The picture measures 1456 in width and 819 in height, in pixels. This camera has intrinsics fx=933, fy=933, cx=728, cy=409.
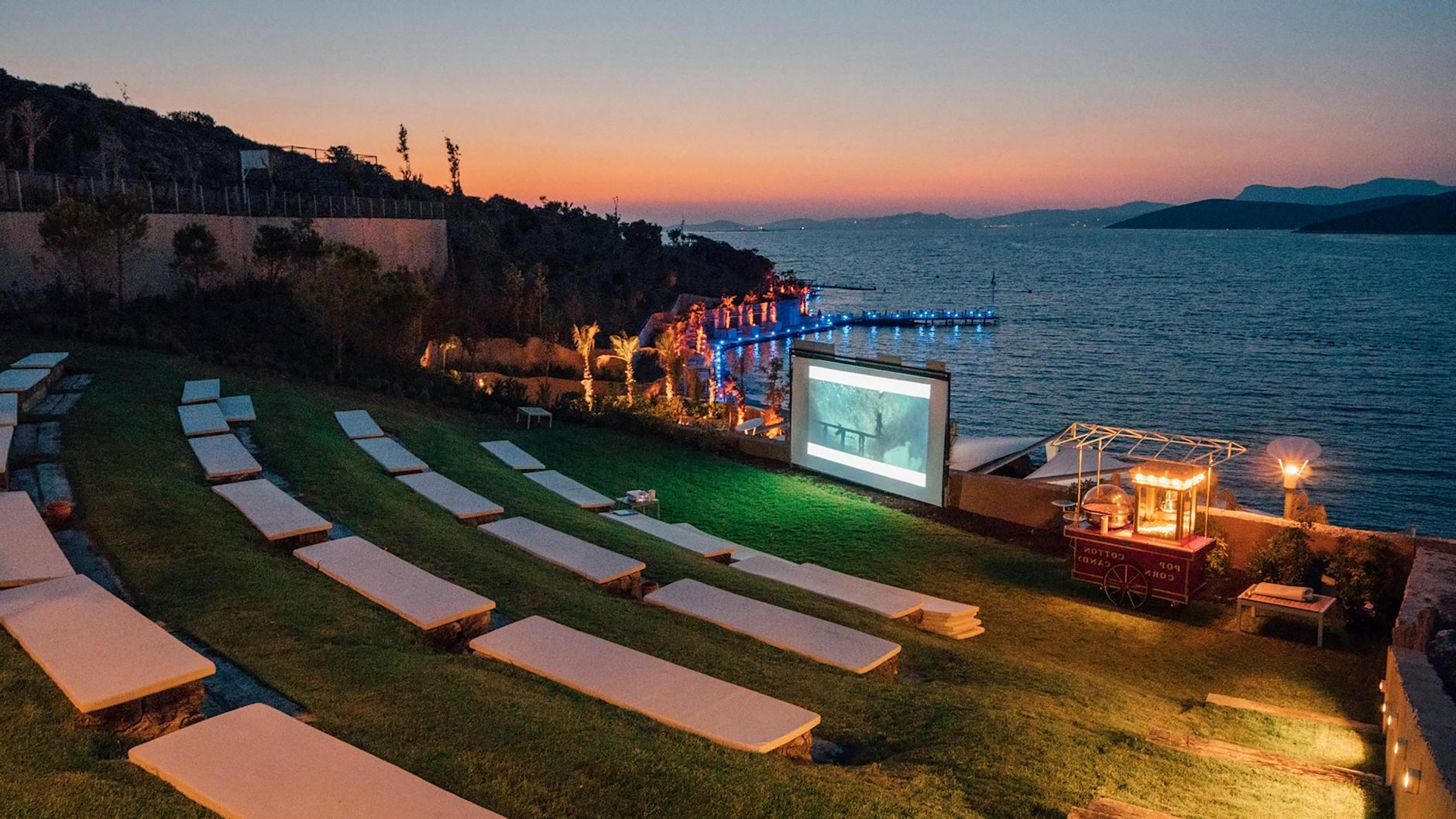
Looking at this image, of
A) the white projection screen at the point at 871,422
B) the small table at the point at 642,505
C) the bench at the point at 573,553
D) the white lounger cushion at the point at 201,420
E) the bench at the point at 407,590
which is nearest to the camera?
the bench at the point at 407,590

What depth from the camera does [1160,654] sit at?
10.4m

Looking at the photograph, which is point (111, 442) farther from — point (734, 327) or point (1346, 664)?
point (734, 327)

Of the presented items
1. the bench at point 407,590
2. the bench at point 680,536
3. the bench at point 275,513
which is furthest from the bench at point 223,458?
the bench at point 680,536

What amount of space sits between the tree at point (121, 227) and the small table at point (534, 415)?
411 inches

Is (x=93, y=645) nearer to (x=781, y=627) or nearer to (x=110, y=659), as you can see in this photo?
(x=110, y=659)

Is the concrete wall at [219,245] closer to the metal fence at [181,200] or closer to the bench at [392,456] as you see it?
the metal fence at [181,200]

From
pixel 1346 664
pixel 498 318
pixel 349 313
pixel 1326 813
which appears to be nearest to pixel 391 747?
pixel 1326 813

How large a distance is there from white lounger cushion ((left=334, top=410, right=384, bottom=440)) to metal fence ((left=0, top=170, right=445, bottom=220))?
11.1 metres

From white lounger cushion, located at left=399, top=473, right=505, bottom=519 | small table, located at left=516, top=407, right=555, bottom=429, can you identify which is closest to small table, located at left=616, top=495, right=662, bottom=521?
white lounger cushion, located at left=399, top=473, right=505, bottom=519

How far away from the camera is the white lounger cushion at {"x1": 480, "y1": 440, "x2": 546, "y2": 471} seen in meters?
15.8

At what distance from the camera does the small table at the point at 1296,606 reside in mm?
10727

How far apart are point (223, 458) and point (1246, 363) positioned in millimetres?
64005

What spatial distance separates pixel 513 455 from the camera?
1639 cm

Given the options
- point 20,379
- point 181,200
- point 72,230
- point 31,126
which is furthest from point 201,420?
point 31,126
